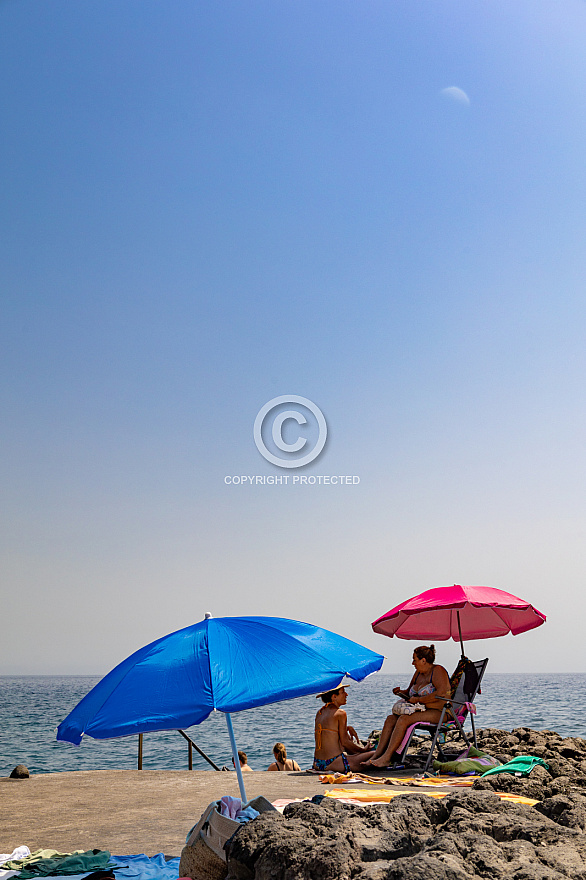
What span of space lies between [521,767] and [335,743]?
242cm

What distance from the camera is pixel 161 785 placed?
25.5 feet

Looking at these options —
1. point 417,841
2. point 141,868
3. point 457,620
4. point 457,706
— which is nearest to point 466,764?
point 457,706

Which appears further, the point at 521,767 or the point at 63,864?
the point at 521,767

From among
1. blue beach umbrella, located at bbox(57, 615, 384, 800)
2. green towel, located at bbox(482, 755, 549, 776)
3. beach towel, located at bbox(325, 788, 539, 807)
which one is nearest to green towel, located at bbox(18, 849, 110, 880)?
blue beach umbrella, located at bbox(57, 615, 384, 800)

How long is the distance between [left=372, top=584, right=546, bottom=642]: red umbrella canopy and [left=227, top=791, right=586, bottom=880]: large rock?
17.1ft

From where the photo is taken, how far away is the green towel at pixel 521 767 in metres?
6.89

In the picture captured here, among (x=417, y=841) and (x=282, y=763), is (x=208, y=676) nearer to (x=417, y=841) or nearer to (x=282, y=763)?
(x=417, y=841)

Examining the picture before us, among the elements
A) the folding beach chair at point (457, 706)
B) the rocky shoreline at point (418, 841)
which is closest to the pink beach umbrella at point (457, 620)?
the folding beach chair at point (457, 706)

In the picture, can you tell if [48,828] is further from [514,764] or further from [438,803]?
[514,764]

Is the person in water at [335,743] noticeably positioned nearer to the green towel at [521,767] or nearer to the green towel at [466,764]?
the green towel at [466,764]

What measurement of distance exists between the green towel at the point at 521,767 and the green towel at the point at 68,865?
403 cm

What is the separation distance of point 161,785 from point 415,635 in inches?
187

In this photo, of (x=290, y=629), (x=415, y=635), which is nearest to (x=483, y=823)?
(x=290, y=629)

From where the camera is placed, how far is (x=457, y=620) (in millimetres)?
10680
